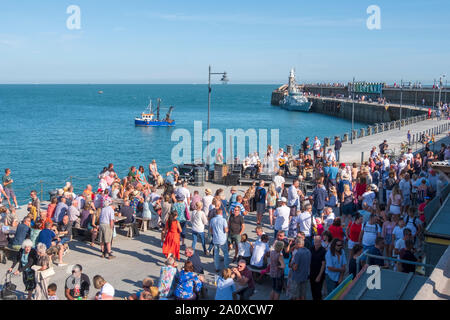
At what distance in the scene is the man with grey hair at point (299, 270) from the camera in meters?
A: 7.90

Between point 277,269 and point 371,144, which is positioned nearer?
point 277,269

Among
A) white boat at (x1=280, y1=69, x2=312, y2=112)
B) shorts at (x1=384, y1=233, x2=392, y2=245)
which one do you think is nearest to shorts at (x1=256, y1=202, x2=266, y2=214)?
shorts at (x1=384, y1=233, x2=392, y2=245)

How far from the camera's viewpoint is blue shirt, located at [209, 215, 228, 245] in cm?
970

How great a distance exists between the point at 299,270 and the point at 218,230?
2.28 metres

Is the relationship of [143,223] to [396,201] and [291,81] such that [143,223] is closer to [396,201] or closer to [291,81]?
[396,201]

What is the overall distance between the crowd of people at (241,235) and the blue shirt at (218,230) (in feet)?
0.07

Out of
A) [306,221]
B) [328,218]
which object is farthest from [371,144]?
[306,221]

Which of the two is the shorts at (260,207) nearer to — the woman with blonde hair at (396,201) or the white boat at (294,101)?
the woman with blonde hair at (396,201)

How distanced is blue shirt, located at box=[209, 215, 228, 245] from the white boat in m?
106

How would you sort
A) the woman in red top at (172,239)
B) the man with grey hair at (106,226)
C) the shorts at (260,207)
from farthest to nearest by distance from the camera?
1. the shorts at (260,207)
2. the man with grey hair at (106,226)
3. the woman in red top at (172,239)

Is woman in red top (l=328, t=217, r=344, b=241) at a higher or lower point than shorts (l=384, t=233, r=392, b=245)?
higher

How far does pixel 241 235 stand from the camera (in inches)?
377

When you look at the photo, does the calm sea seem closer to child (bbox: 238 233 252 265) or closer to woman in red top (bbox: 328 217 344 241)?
child (bbox: 238 233 252 265)

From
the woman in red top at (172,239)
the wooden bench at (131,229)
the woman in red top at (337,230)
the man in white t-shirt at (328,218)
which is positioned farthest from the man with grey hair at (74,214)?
the woman in red top at (337,230)
